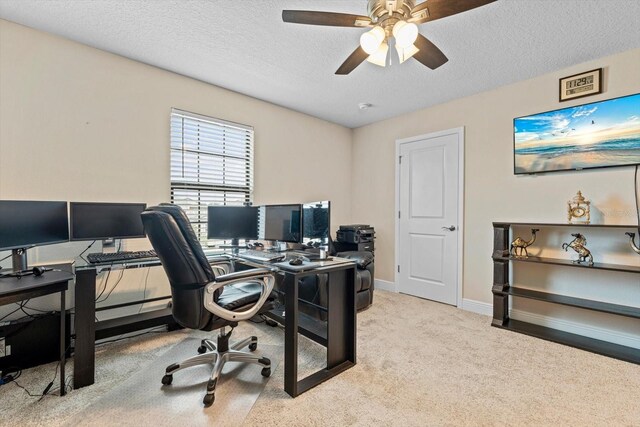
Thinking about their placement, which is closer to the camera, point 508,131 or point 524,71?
point 524,71

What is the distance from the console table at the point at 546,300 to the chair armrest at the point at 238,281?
2.44 meters

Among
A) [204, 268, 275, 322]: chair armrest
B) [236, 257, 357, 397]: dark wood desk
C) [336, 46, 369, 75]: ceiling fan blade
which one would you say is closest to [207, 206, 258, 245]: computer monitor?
[236, 257, 357, 397]: dark wood desk

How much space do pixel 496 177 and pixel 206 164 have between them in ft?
10.8

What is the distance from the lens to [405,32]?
60.1 inches

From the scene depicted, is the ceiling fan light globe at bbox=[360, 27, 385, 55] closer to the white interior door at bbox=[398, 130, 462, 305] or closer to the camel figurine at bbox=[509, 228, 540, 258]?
the white interior door at bbox=[398, 130, 462, 305]

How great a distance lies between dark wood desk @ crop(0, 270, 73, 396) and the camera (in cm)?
154

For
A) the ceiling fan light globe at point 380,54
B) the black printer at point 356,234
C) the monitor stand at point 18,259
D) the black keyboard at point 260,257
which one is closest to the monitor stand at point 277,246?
A: the black keyboard at point 260,257

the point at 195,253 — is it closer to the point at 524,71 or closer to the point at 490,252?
the point at 490,252

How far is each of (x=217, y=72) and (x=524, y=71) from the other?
305 centimetres

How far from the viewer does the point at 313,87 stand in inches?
125

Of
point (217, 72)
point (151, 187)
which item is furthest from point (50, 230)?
point (217, 72)

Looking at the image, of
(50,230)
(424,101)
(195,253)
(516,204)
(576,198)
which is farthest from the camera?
(424,101)

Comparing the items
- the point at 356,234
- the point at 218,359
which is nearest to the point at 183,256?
the point at 218,359

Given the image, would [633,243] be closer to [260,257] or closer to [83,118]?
[260,257]
